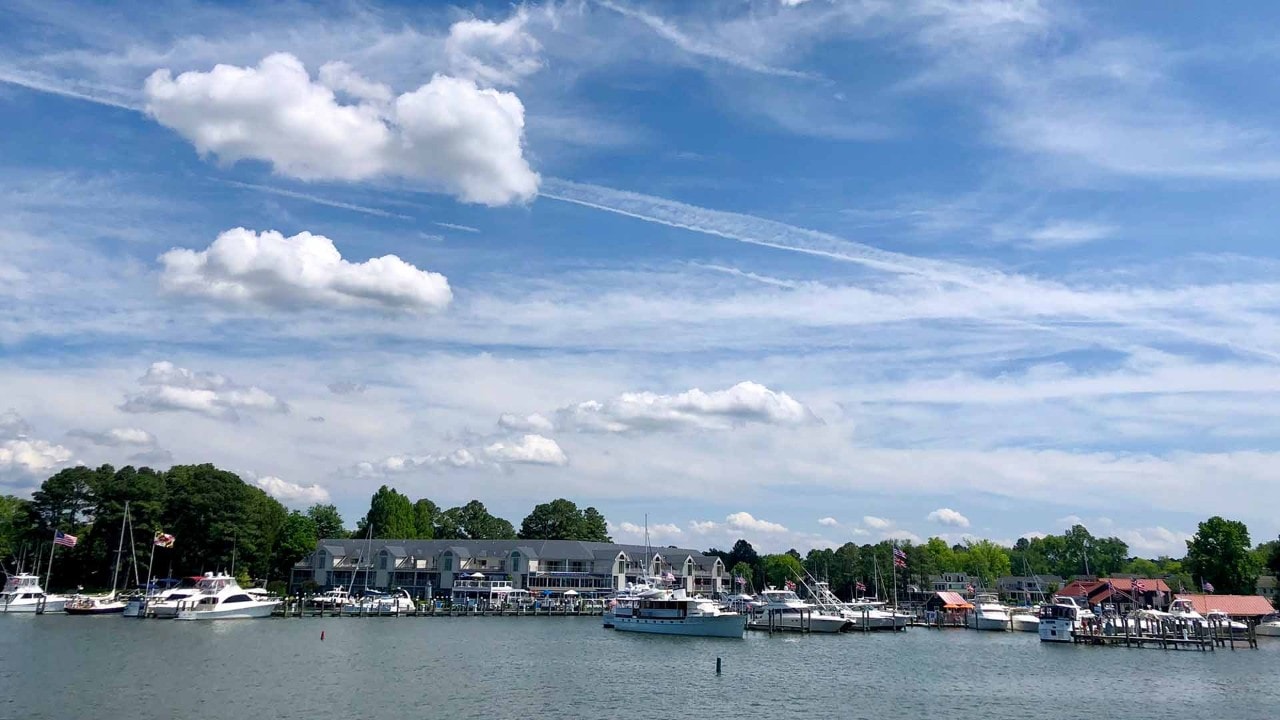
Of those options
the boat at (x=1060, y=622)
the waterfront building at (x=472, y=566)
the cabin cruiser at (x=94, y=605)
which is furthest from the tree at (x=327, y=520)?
the boat at (x=1060, y=622)

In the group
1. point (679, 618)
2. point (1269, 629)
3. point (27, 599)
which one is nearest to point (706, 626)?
point (679, 618)

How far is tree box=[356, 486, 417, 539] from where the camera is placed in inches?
6895

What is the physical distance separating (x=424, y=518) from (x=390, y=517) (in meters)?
7.78

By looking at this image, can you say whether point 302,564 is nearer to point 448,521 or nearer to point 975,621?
point 448,521

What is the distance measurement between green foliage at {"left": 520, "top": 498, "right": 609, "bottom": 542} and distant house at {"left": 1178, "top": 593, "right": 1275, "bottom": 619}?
9941 centimetres

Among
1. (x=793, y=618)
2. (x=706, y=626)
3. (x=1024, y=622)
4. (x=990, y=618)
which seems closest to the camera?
(x=706, y=626)

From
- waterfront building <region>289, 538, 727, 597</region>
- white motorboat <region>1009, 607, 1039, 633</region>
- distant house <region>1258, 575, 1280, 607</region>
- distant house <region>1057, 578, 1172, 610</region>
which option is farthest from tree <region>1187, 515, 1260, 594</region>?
waterfront building <region>289, 538, 727, 597</region>

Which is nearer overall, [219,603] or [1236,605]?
[219,603]

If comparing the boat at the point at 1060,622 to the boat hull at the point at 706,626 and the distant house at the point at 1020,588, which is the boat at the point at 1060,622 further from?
the distant house at the point at 1020,588

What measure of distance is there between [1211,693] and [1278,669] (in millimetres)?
18548

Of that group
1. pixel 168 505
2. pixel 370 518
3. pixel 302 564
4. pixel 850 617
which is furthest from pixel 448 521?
pixel 850 617

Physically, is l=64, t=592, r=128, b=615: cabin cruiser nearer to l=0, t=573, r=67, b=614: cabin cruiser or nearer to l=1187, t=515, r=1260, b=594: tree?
l=0, t=573, r=67, b=614: cabin cruiser

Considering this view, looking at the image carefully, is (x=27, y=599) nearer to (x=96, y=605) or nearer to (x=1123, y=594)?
(x=96, y=605)

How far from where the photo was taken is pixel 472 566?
147 m
